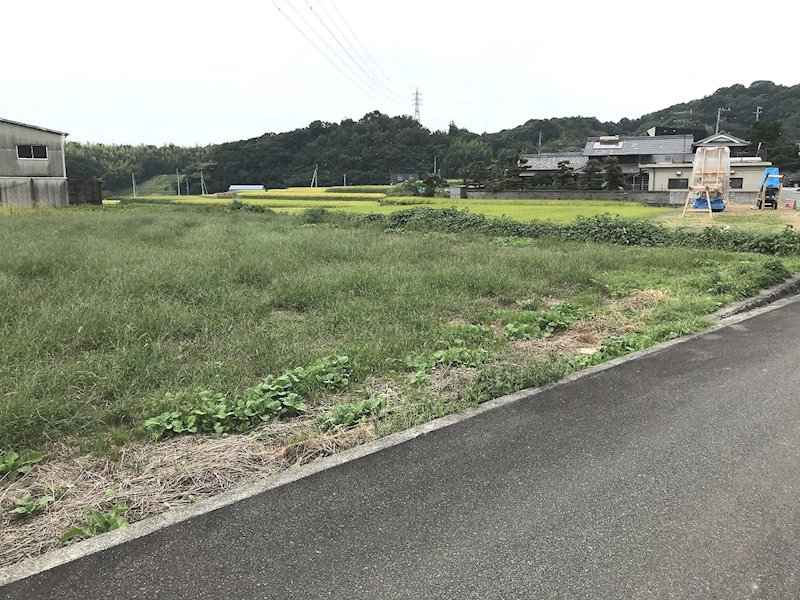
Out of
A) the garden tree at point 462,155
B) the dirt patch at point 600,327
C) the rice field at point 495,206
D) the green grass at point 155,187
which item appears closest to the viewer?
the dirt patch at point 600,327

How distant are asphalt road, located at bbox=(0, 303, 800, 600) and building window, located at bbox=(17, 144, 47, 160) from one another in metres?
32.7

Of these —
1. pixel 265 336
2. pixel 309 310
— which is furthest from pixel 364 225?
pixel 265 336

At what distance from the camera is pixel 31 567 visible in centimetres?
204

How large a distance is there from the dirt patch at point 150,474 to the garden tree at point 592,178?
32926 millimetres

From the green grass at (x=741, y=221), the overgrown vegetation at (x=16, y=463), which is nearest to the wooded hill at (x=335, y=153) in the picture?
the green grass at (x=741, y=221)

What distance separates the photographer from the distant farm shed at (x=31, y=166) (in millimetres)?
27031

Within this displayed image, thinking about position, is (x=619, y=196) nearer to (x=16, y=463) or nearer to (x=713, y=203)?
(x=713, y=203)

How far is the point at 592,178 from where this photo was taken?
33.0 m

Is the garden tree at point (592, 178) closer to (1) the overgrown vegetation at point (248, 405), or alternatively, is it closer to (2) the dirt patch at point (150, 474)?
(1) the overgrown vegetation at point (248, 405)

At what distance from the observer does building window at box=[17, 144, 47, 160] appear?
27.6m

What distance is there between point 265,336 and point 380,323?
117 cm

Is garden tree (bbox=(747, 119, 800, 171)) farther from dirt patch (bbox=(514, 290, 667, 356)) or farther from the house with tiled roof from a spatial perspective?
dirt patch (bbox=(514, 290, 667, 356))

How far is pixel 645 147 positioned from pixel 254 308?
47740mm

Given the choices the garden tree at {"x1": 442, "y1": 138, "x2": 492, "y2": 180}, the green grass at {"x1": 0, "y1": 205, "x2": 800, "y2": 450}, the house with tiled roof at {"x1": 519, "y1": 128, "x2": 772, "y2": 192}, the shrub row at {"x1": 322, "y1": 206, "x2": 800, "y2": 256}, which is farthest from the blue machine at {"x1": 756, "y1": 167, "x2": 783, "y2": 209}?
the garden tree at {"x1": 442, "y1": 138, "x2": 492, "y2": 180}
